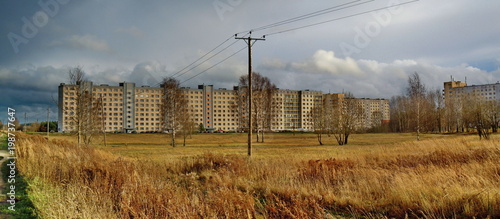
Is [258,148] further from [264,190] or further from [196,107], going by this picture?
[196,107]

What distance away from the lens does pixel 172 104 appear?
49.9 m

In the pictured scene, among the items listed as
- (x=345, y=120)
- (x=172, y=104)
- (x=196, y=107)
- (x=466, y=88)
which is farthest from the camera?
(x=196, y=107)

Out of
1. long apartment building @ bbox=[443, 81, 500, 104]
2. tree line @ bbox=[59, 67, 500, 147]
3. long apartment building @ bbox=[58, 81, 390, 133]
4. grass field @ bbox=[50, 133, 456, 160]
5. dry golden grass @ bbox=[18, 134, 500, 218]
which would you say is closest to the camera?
dry golden grass @ bbox=[18, 134, 500, 218]

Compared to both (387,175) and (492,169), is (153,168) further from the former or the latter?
(492,169)

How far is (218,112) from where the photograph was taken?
138m

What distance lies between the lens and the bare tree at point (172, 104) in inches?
1959

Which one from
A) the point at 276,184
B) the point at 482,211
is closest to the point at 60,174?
the point at 276,184

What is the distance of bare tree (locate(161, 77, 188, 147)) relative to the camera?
49.8 meters

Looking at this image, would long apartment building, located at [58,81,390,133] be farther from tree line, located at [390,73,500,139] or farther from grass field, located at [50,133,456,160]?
grass field, located at [50,133,456,160]

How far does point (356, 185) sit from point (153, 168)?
9578mm

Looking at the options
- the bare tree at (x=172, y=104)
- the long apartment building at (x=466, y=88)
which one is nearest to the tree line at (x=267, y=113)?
the bare tree at (x=172, y=104)

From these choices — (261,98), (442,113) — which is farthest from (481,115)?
(442,113)

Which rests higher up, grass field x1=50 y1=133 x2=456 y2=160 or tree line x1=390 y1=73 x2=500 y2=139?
tree line x1=390 y1=73 x2=500 y2=139

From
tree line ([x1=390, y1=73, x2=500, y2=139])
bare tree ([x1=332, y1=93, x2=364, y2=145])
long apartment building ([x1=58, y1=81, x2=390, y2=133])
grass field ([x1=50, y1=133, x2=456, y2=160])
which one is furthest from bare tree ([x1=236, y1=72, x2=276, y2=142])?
long apartment building ([x1=58, y1=81, x2=390, y2=133])
